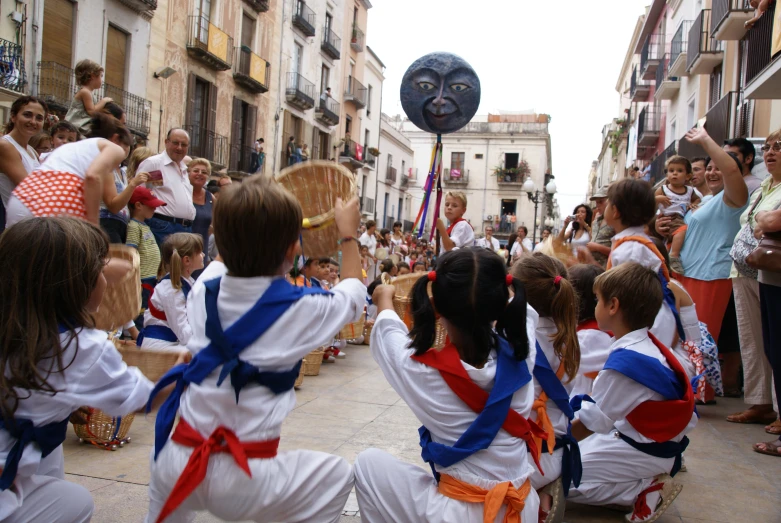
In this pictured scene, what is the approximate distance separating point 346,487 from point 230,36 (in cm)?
2001

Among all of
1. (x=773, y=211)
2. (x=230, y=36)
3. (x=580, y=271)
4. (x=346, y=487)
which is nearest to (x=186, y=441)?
(x=346, y=487)

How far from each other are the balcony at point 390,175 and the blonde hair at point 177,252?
34.5 meters

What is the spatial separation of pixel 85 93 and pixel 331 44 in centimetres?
2360

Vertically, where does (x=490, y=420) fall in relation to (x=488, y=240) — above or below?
below

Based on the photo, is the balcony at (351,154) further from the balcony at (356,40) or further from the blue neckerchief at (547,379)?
the blue neckerchief at (547,379)

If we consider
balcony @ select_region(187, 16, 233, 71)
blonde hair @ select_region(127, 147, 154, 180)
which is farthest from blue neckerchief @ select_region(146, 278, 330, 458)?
balcony @ select_region(187, 16, 233, 71)

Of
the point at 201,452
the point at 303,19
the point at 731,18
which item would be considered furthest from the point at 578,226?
the point at 303,19

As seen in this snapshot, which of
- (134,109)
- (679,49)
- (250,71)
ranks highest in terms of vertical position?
(679,49)

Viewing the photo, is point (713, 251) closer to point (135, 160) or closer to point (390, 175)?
point (135, 160)

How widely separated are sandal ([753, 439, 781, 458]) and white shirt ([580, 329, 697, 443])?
1653mm

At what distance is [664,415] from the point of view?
2.87 meters

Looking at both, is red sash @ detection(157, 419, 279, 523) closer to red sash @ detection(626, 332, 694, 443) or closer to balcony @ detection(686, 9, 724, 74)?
red sash @ detection(626, 332, 694, 443)

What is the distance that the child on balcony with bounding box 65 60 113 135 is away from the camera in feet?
18.1

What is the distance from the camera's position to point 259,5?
70.2 ft
